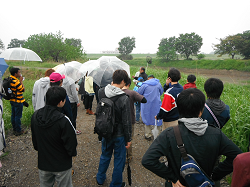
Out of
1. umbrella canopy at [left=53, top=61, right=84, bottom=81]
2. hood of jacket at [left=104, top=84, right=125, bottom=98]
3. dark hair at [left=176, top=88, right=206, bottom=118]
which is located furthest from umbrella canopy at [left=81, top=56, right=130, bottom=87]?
dark hair at [left=176, top=88, right=206, bottom=118]

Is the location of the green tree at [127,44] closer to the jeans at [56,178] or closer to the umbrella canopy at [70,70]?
the umbrella canopy at [70,70]

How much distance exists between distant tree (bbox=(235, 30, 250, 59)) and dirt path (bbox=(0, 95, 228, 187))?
119 feet

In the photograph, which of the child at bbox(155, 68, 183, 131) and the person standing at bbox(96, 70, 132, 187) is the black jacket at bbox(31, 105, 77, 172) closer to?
the person standing at bbox(96, 70, 132, 187)

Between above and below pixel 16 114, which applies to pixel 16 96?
above

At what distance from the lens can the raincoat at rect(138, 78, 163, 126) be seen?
4.04 metres

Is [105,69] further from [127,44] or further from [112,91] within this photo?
[127,44]

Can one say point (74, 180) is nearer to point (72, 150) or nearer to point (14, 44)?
point (72, 150)

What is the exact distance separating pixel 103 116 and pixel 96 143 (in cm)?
224

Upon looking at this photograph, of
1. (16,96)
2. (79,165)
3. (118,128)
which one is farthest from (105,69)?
(118,128)

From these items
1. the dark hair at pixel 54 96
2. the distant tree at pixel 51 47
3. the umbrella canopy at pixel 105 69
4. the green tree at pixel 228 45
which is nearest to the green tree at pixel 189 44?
the green tree at pixel 228 45

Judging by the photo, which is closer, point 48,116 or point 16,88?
point 48,116

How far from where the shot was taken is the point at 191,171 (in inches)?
46.3

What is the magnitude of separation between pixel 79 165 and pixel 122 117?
1807 millimetres

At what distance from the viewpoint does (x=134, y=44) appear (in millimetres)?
67938
